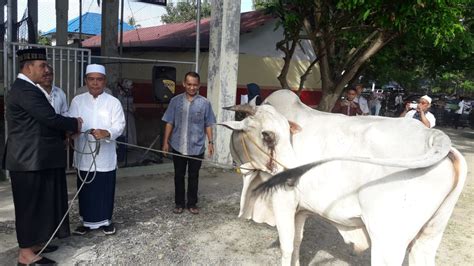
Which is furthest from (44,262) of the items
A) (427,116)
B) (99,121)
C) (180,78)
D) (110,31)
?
(180,78)

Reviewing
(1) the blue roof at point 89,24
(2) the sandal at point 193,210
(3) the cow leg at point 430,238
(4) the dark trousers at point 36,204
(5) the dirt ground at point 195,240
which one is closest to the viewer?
(3) the cow leg at point 430,238

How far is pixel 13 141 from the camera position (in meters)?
3.40

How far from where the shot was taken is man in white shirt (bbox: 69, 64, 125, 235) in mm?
3957

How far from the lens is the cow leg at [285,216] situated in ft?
10.3

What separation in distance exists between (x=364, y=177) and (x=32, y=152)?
2.48m

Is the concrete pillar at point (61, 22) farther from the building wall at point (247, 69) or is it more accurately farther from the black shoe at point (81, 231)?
the black shoe at point (81, 231)

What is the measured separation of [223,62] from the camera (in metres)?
7.34

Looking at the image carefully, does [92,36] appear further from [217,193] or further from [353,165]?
[353,165]

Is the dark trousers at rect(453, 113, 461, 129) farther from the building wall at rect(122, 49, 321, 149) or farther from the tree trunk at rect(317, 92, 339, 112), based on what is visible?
the tree trunk at rect(317, 92, 339, 112)

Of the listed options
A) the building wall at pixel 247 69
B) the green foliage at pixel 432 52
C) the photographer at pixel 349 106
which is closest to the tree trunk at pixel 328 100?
the photographer at pixel 349 106

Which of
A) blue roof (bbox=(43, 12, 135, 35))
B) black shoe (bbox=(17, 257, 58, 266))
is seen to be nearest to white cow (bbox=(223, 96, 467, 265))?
black shoe (bbox=(17, 257, 58, 266))

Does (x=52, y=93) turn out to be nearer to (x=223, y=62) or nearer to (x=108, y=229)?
(x=108, y=229)

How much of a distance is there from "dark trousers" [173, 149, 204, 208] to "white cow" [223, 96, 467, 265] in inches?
69.0

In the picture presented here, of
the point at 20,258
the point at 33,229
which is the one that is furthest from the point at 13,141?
the point at 20,258
